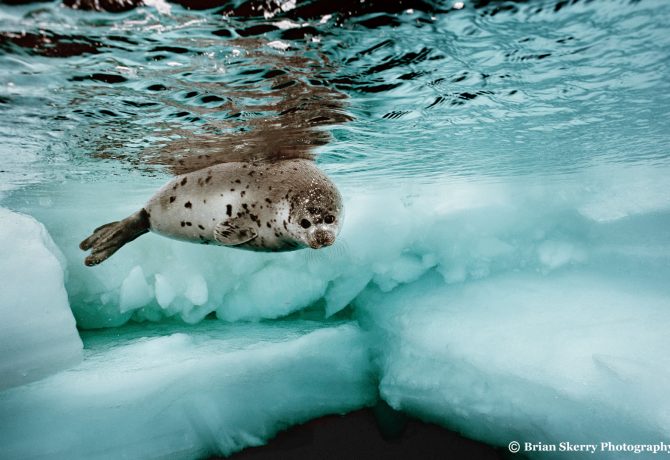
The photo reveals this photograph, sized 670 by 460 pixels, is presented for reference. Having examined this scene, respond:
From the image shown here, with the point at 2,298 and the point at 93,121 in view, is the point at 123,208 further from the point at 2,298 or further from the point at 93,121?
the point at 93,121

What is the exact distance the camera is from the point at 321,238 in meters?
2.73

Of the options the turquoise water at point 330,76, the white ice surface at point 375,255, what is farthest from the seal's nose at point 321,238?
the white ice surface at point 375,255

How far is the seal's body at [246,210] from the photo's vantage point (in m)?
2.88

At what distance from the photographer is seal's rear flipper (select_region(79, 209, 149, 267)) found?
3.54m

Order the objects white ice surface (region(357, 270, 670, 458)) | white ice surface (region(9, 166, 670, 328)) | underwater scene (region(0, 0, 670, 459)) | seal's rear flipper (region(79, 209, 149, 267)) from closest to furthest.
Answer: underwater scene (region(0, 0, 670, 459)), seal's rear flipper (region(79, 209, 149, 267)), white ice surface (region(357, 270, 670, 458)), white ice surface (region(9, 166, 670, 328))

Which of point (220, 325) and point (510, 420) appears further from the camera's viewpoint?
point (220, 325)

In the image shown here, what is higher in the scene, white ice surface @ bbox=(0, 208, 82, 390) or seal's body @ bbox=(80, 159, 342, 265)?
seal's body @ bbox=(80, 159, 342, 265)

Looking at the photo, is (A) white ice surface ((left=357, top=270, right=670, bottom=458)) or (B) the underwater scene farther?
(A) white ice surface ((left=357, top=270, right=670, bottom=458))

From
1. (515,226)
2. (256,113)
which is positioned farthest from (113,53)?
(515,226)

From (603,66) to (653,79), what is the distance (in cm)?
96

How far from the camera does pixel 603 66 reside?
3.47m

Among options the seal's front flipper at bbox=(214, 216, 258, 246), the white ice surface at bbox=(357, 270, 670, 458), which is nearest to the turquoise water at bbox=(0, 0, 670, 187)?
the seal's front flipper at bbox=(214, 216, 258, 246)

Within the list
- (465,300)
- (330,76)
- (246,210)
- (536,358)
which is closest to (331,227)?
(246,210)

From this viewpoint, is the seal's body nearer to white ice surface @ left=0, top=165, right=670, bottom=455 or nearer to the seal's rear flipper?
the seal's rear flipper
